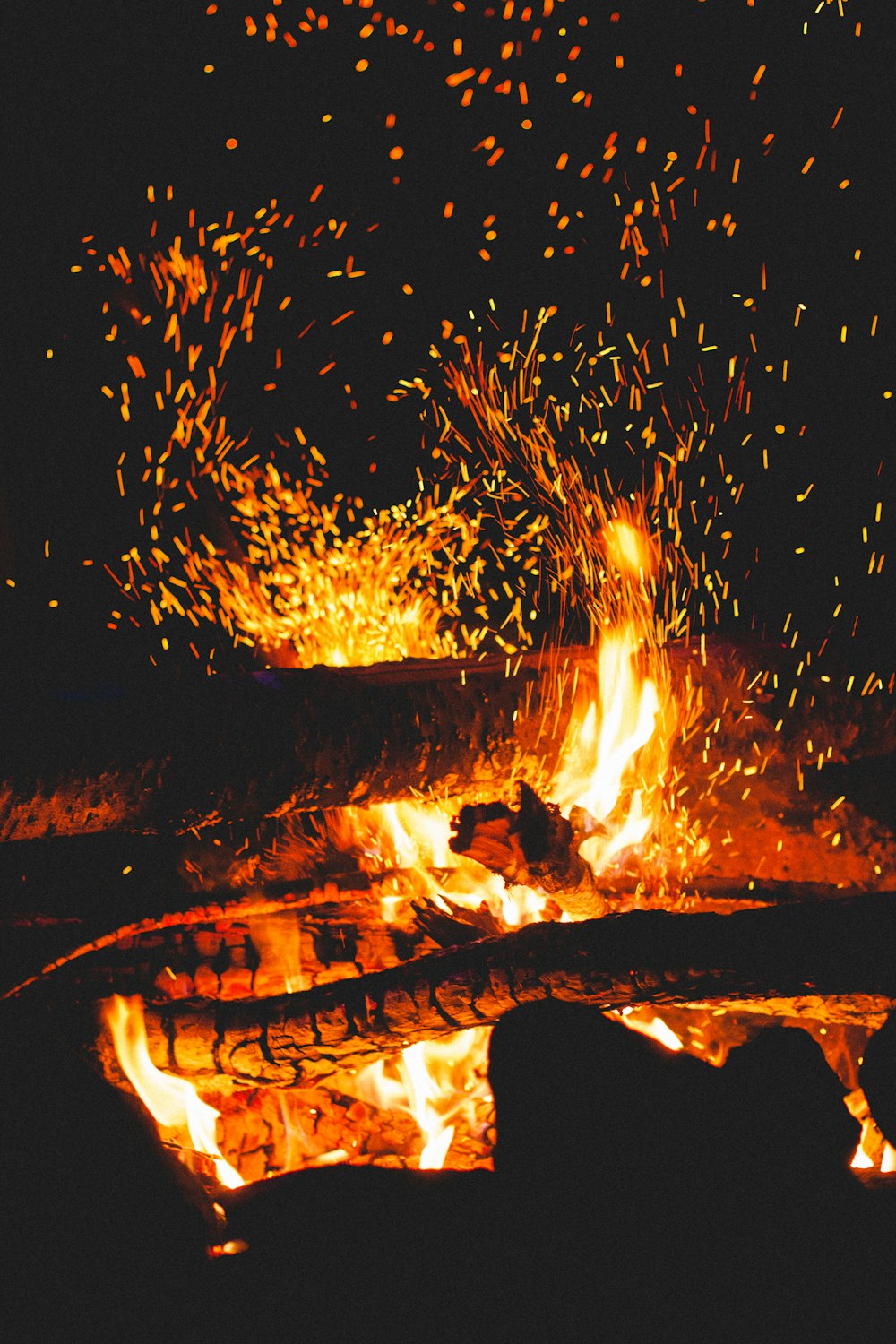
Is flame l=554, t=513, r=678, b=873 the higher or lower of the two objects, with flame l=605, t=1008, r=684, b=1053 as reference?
higher

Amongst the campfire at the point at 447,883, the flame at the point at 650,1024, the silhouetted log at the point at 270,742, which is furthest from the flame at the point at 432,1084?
the silhouetted log at the point at 270,742

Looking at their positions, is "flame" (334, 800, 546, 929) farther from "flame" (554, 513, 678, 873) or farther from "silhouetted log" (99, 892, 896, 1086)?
"silhouetted log" (99, 892, 896, 1086)

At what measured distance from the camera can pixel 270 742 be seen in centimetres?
290

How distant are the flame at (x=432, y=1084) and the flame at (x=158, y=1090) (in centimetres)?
44

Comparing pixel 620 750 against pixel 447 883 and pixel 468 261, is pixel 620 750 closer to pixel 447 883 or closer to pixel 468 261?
pixel 447 883

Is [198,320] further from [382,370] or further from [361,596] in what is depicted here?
[361,596]

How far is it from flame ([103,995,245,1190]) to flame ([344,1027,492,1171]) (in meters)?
0.44

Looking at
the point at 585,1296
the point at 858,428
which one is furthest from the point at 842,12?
the point at 585,1296

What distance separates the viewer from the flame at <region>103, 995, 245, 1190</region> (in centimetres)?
221

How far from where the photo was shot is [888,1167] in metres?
2.64

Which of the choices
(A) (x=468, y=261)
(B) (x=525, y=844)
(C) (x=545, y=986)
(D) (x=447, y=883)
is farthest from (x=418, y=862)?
(A) (x=468, y=261)

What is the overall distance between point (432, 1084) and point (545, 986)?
80 cm

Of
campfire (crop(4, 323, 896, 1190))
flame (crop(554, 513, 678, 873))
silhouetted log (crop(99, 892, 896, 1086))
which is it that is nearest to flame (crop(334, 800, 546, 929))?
campfire (crop(4, 323, 896, 1190))

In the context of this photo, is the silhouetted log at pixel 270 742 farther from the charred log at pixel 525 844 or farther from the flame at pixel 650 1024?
the flame at pixel 650 1024
